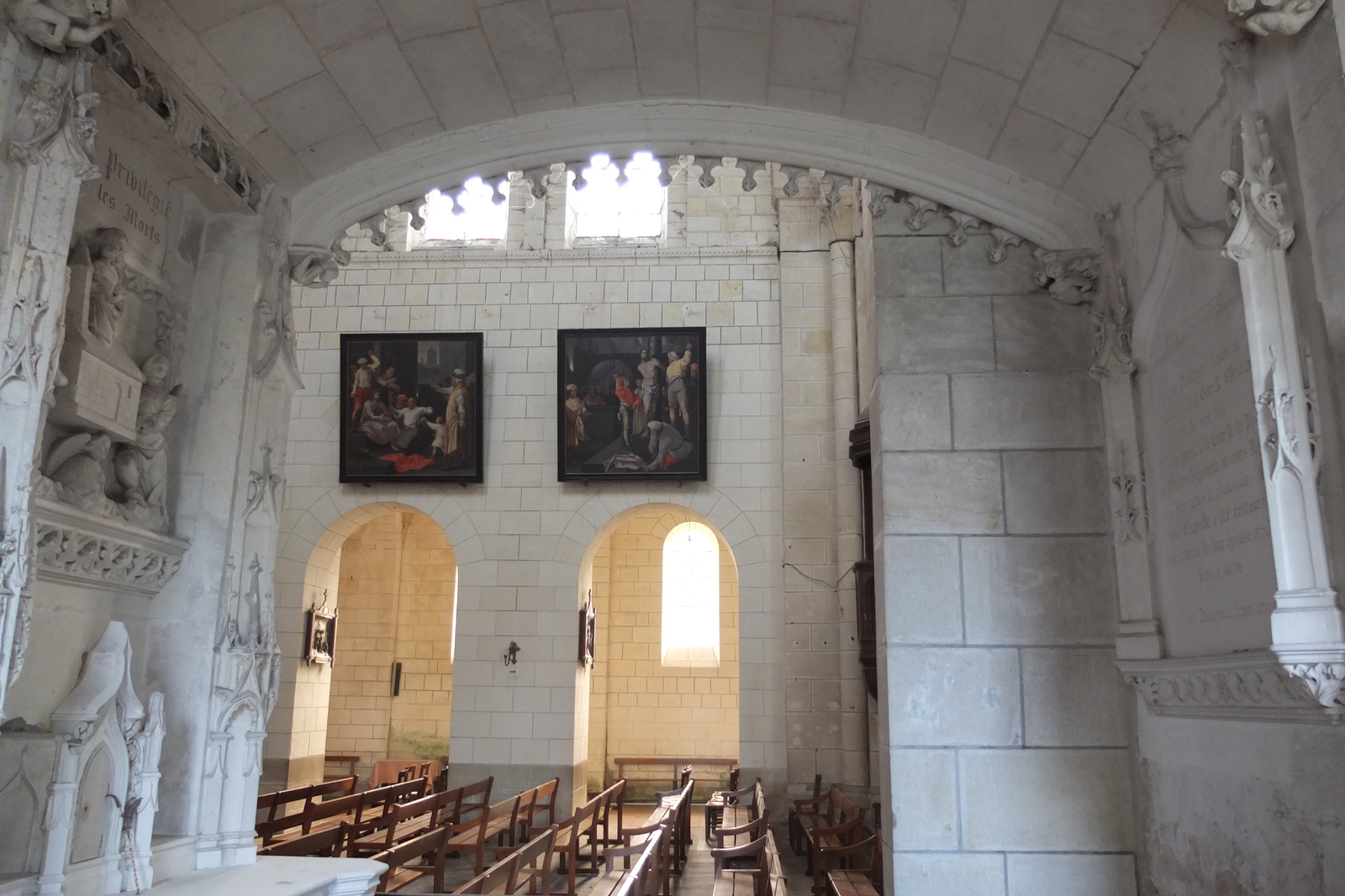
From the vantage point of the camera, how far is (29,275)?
2.94 meters


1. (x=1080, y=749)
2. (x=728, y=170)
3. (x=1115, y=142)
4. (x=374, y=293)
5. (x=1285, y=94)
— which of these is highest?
(x=728, y=170)

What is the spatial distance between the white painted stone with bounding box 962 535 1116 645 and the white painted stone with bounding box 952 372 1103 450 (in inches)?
17.5

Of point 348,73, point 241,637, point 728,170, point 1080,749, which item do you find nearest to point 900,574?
point 1080,749

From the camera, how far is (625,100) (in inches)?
188

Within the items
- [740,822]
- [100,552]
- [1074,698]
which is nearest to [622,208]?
[740,822]

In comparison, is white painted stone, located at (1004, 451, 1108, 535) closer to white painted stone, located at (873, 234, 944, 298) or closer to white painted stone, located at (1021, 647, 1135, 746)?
white painted stone, located at (1021, 647, 1135, 746)

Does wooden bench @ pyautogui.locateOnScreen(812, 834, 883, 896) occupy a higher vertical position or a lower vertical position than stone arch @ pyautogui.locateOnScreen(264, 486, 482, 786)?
lower

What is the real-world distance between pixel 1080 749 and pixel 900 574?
1.01 m

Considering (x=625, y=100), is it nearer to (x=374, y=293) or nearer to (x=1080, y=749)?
(x=1080, y=749)

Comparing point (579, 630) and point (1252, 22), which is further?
point (579, 630)

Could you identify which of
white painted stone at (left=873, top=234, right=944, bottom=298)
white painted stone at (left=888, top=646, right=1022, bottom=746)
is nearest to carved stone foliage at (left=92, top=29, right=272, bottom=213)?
white painted stone at (left=873, top=234, right=944, bottom=298)

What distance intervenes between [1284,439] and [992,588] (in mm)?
1803

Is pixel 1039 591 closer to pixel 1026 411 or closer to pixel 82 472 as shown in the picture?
pixel 1026 411

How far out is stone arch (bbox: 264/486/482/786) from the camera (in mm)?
10602
